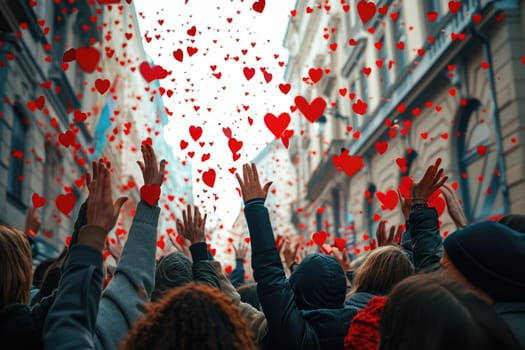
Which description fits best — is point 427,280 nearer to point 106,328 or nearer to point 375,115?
point 106,328

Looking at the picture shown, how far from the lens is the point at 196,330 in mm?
1574

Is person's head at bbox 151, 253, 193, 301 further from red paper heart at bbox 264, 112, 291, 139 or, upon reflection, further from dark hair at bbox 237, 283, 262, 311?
red paper heart at bbox 264, 112, 291, 139

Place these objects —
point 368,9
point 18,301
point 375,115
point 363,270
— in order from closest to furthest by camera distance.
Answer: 1. point 18,301
2. point 363,270
3. point 368,9
4. point 375,115

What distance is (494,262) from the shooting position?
204cm

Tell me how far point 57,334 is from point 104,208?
1.54ft

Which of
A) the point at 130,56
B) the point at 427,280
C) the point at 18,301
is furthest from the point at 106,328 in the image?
the point at 130,56

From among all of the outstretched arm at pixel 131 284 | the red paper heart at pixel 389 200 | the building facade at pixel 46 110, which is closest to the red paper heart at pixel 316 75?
the building facade at pixel 46 110

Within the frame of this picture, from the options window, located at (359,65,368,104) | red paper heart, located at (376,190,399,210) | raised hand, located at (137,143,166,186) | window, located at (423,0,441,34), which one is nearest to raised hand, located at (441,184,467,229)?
raised hand, located at (137,143,166,186)

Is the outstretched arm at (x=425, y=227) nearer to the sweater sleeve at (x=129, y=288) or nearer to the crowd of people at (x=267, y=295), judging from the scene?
the crowd of people at (x=267, y=295)

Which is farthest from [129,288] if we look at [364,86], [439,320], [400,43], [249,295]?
[364,86]

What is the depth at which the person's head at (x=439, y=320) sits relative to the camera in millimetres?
1515

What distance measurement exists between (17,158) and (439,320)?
501 inches

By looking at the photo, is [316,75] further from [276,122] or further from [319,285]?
[319,285]

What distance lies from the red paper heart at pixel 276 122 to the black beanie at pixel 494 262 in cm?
858
